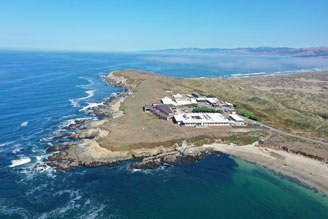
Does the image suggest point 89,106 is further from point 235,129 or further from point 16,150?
point 235,129

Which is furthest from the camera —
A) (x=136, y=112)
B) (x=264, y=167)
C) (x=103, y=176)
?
(x=136, y=112)

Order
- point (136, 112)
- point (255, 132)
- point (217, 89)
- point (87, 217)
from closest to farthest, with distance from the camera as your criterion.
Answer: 1. point (87, 217)
2. point (255, 132)
3. point (136, 112)
4. point (217, 89)

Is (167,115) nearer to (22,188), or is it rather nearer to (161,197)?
(161,197)

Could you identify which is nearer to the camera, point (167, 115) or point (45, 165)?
point (45, 165)

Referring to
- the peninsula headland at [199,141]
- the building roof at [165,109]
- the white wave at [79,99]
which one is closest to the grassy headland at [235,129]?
the peninsula headland at [199,141]

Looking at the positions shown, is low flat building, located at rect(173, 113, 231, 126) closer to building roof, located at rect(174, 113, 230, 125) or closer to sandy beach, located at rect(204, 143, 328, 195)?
building roof, located at rect(174, 113, 230, 125)

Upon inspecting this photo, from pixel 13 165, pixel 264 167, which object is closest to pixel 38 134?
pixel 13 165

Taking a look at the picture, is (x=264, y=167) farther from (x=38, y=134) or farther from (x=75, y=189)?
(x=38, y=134)
